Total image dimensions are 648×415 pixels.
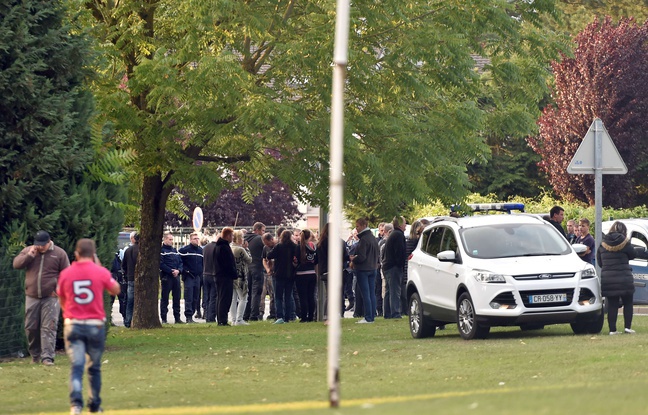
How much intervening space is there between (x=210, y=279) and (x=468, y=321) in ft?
31.5

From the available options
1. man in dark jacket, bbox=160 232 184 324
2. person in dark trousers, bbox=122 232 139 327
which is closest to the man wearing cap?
person in dark trousers, bbox=122 232 139 327

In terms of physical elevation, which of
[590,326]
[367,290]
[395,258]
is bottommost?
[590,326]

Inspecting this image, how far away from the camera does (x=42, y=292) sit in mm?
17750

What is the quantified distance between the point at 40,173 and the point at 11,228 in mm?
917

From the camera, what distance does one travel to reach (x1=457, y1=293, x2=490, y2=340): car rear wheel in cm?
1923

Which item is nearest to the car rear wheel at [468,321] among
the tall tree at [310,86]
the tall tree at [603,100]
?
the tall tree at [310,86]

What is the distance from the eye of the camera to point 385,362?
54.0 ft

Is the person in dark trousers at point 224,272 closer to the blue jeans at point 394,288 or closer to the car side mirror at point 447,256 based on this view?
the blue jeans at point 394,288

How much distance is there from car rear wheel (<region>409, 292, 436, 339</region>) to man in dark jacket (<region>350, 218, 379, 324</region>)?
401 centimetres

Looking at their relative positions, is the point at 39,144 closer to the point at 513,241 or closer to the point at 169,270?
the point at 513,241

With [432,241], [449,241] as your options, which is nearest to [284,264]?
[432,241]

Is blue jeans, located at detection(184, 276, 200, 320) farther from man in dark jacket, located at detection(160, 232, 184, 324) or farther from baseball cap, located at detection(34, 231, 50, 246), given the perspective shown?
baseball cap, located at detection(34, 231, 50, 246)

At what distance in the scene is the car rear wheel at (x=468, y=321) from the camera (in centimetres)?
1923

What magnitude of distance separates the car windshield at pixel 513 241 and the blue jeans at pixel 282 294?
7.70m
